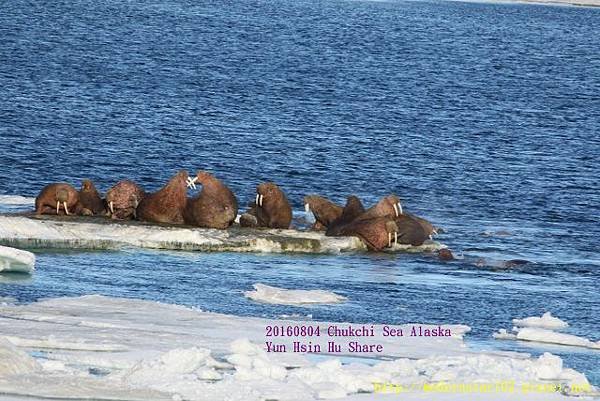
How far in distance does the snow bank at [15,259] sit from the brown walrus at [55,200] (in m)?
5.08

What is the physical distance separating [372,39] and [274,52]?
2081 centimetres

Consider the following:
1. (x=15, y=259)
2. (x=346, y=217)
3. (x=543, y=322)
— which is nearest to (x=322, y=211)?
(x=346, y=217)

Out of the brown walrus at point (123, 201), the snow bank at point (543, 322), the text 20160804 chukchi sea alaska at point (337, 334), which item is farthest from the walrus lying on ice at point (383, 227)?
the text 20160804 chukchi sea alaska at point (337, 334)

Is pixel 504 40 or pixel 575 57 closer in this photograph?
pixel 575 57

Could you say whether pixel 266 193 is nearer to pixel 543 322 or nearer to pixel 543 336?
pixel 543 322

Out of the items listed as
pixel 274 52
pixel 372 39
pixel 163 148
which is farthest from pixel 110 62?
pixel 372 39

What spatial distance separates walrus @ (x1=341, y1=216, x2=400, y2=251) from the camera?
→ 3034cm

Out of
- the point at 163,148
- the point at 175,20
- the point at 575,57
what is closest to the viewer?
the point at 163,148

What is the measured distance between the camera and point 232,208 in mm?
30312

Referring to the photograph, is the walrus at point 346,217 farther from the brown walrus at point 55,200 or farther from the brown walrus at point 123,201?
the brown walrus at point 55,200

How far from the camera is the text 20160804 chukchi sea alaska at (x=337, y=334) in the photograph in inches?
818

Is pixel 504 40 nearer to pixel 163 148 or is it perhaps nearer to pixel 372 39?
pixel 372 39

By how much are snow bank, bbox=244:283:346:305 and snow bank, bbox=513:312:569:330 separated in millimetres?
2735

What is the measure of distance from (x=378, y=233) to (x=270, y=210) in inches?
86.8
